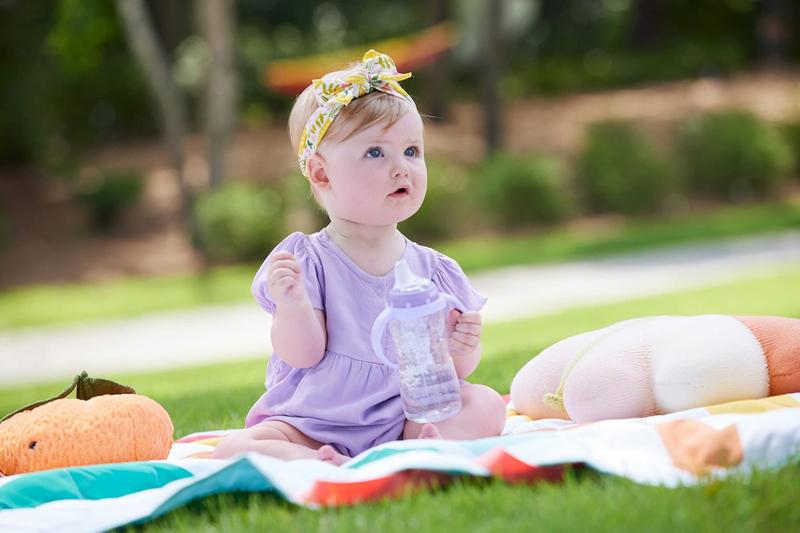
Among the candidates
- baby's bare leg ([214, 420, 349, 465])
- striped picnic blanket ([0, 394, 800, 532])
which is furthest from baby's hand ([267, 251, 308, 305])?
striped picnic blanket ([0, 394, 800, 532])

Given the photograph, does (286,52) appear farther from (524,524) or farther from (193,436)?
(524,524)

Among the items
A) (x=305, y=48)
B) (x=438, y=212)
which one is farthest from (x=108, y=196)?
(x=305, y=48)

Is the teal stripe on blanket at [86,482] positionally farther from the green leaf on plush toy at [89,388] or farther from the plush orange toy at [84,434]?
the green leaf on plush toy at [89,388]

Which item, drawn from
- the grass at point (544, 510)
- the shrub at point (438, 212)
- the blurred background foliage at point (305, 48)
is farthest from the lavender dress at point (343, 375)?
the blurred background foliage at point (305, 48)

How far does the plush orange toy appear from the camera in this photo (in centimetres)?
335

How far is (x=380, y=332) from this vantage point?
123 inches

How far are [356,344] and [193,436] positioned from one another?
0.96m

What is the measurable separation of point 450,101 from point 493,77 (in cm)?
429

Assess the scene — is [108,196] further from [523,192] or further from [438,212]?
[523,192]

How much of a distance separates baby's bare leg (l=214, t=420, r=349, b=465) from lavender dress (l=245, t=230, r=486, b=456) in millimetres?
33

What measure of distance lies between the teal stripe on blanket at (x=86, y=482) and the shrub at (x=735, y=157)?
15757 millimetres

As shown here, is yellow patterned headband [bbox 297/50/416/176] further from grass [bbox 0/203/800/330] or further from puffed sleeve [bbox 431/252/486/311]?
grass [bbox 0/203/800/330]

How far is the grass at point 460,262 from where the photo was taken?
1255 cm

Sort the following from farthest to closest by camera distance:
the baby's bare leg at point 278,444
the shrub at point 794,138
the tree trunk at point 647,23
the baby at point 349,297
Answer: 1. the tree trunk at point 647,23
2. the shrub at point 794,138
3. the baby at point 349,297
4. the baby's bare leg at point 278,444
